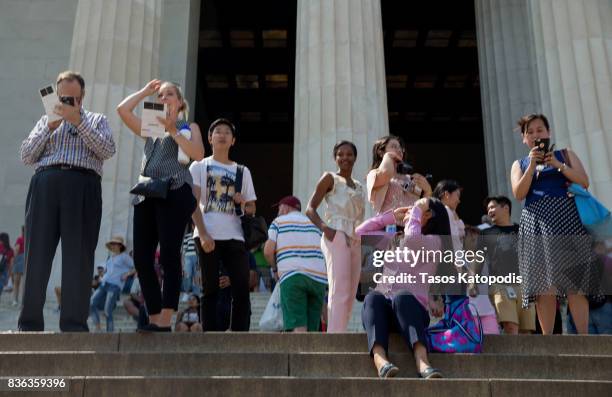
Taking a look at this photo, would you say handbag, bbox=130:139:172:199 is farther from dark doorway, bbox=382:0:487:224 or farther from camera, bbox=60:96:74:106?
dark doorway, bbox=382:0:487:224

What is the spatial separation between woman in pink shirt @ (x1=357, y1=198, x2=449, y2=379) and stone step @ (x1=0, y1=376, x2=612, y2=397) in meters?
0.24

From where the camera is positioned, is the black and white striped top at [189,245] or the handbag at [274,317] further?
the black and white striped top at [189,245]

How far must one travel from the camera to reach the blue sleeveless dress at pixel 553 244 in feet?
18.7

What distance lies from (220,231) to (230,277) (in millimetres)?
466

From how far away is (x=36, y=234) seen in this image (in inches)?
216

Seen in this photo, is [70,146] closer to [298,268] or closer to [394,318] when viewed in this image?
[298,268]

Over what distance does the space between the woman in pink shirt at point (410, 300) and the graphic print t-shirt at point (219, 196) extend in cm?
162

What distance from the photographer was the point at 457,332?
4.94m

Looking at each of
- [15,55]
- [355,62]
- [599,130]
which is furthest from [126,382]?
[15,55]

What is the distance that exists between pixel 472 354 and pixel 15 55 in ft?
58.6

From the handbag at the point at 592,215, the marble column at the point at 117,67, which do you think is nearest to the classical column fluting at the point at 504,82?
the marble column at the point at 117,67

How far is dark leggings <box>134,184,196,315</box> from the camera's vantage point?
5438 mm

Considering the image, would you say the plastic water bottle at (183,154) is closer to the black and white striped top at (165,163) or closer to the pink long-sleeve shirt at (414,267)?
the black and white striped top at (165,163)

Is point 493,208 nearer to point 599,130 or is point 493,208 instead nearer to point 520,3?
point 599,130
